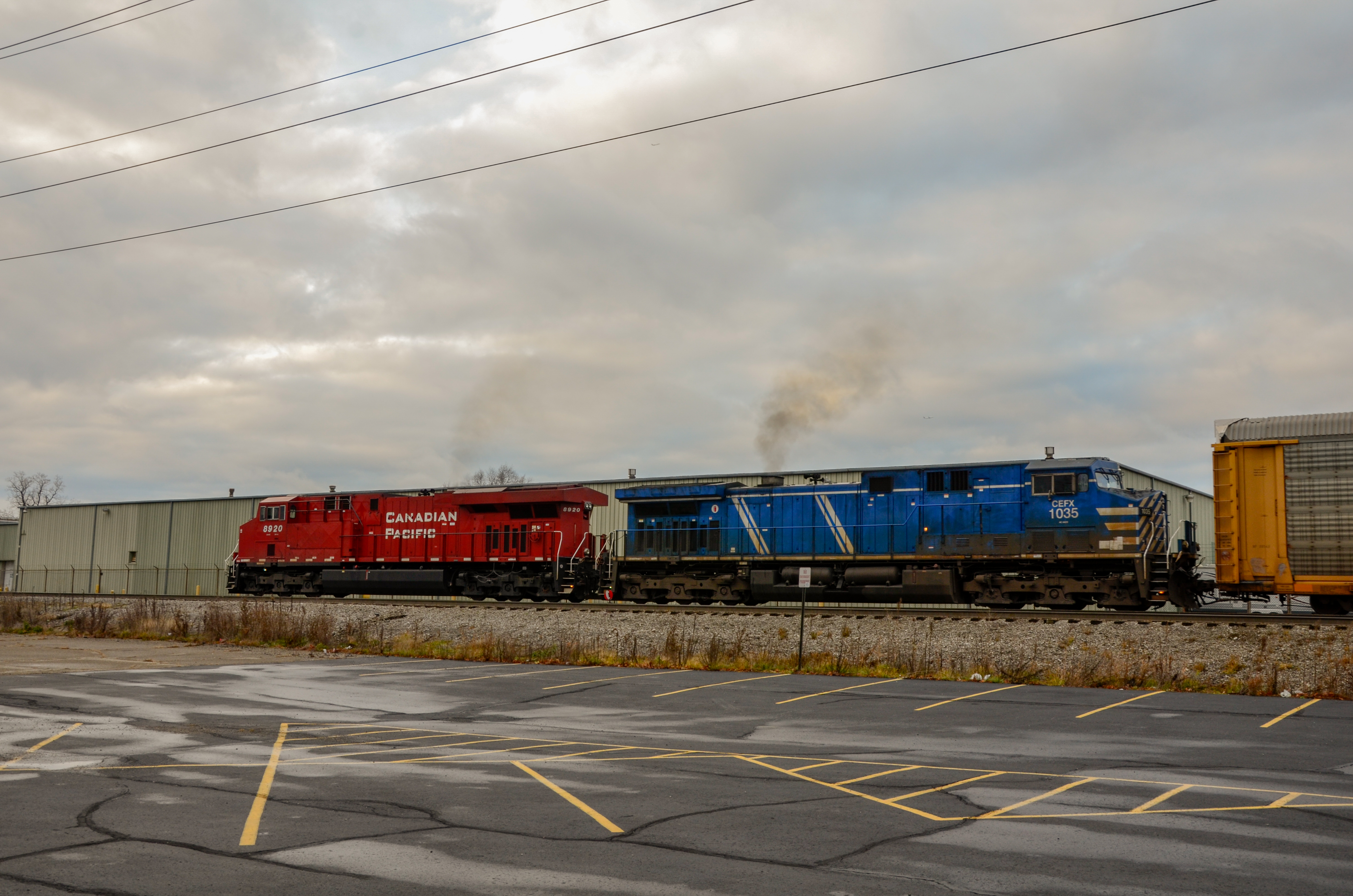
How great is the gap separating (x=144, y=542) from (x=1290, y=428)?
2167 inches

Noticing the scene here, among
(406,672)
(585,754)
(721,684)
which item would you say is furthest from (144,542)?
(585,754)

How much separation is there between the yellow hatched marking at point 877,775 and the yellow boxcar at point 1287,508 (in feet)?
52.4

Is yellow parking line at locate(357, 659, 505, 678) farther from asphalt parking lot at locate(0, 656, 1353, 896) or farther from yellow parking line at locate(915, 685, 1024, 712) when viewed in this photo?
yellow parking line at locate(915, 685, 1024, 712)

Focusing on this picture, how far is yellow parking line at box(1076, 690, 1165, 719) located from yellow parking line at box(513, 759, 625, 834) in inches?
320

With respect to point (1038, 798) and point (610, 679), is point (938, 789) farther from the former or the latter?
point (610, 679)

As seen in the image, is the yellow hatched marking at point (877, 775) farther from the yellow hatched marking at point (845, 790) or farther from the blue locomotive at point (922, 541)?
the blue locomotive at point (922, 541)

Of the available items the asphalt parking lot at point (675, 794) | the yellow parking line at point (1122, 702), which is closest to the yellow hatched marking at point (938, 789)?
the asphalt parking lot at point (675, 794)

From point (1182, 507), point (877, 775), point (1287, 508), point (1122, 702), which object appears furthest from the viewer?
point (1182, 507)

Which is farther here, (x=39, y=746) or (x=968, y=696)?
(x=968, y=696)

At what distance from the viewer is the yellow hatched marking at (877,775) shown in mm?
9773

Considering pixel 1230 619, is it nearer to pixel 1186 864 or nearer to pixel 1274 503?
pixel 1274 503

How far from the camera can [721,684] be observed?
18109mm

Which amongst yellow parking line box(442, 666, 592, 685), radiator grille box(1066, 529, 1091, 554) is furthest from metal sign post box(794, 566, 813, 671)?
radiator grille box(1066, 529, 1091, 554)

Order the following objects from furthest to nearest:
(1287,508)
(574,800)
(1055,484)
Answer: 1. (1055,484)
2. (1287,508)
3. (574,800)
